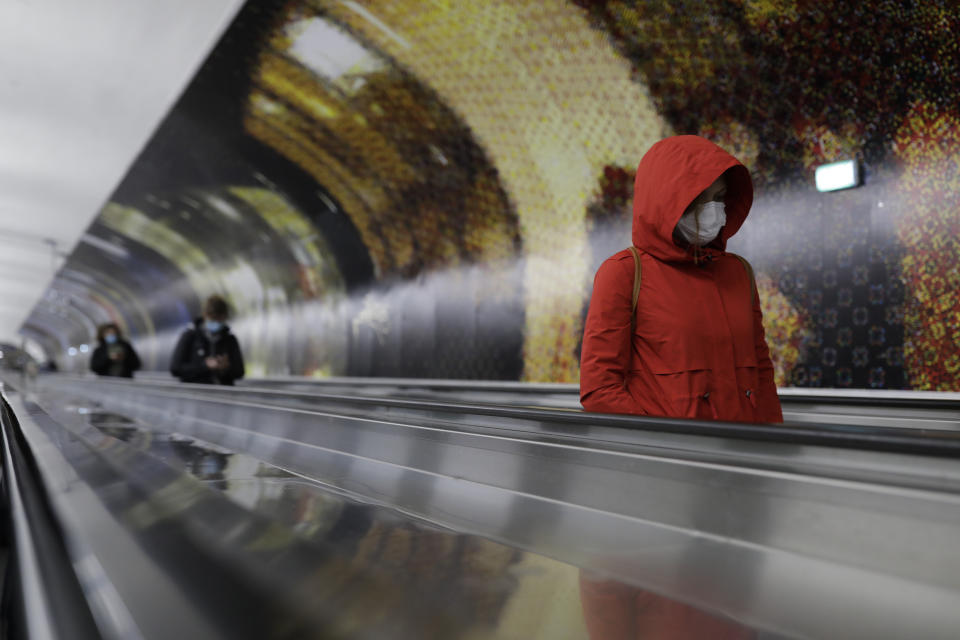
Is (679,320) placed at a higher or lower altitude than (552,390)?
higher

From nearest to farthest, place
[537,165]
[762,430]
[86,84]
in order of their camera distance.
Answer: [762,430], [537,165], [86,84]

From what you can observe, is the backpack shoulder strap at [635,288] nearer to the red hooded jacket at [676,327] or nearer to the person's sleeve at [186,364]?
the red hooded jacket at [676,327]

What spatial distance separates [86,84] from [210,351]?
5.34 metres

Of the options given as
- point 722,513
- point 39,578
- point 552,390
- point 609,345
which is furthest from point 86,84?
point 722,513

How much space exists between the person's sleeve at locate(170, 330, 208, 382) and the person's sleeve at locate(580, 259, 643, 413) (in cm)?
500

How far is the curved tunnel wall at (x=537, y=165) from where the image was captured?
462 cm

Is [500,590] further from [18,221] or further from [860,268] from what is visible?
[18,221]

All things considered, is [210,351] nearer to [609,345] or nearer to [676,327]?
[609,345]

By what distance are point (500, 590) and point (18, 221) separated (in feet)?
63.5

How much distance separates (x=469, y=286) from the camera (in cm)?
957

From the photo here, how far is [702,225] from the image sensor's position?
6.91 ft

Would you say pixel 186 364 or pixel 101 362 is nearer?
pixel 186 364

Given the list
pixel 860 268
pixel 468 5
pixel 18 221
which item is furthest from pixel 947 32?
pixel 18 221

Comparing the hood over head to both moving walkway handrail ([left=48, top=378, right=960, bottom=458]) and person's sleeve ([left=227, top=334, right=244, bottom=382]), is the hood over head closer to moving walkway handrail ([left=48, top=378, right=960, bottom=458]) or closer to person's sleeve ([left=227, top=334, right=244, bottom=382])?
moving walkway handrail ([left=48, top=378, right=960, bottom=458])
